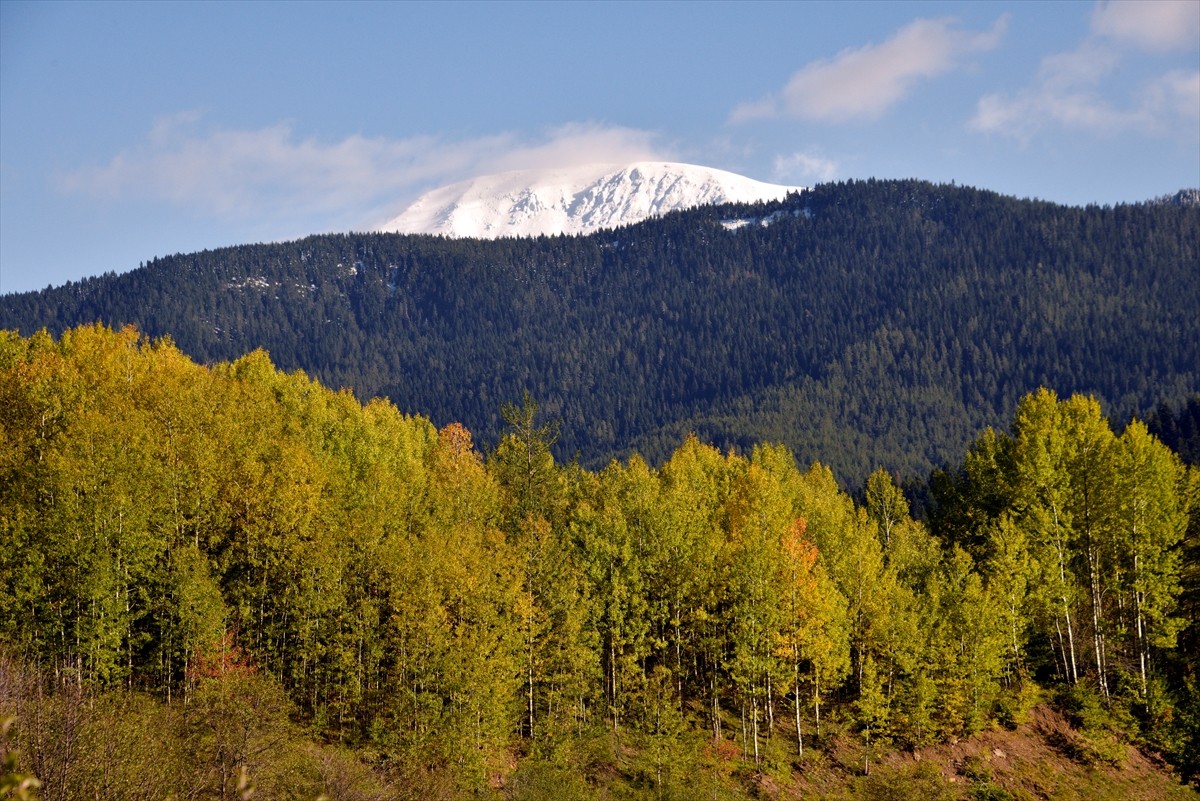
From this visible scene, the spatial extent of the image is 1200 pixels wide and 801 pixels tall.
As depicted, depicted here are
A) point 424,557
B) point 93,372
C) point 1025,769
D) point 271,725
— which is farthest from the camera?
point 93,372

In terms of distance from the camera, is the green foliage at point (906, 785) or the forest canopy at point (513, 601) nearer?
the forest canopy at point (513, 601)

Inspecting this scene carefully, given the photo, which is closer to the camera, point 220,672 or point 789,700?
point 220,672

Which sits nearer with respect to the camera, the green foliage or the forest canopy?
the forest canopy

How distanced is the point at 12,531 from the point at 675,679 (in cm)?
3912

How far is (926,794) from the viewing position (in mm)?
53688

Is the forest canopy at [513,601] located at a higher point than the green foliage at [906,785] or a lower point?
higher

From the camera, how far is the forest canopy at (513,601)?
156 ft

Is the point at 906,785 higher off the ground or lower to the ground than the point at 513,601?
lower

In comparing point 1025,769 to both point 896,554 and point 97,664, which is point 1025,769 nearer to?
point 896,554

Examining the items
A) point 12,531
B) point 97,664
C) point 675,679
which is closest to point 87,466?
point 12,531

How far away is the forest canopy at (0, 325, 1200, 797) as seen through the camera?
4769 centimetres

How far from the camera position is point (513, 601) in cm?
5578

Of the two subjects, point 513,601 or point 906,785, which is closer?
point 906,785

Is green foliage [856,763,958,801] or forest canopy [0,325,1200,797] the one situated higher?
forest canopy [0,325,1200,797]
